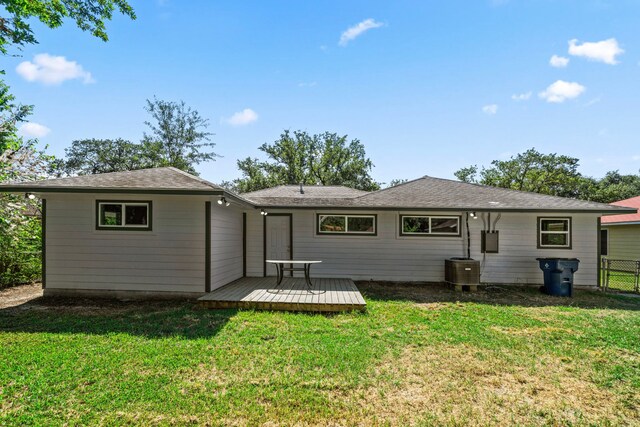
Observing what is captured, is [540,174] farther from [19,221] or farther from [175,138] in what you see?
[175,138]

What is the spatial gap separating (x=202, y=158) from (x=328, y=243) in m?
24.1

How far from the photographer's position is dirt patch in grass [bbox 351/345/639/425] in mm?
2723

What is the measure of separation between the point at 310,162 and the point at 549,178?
2123 centimetres

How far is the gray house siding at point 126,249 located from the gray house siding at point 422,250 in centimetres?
271

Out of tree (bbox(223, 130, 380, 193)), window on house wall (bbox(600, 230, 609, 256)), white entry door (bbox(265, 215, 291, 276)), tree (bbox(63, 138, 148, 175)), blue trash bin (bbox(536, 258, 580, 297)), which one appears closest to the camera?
blue trash bin (bbox(536, 258, 580, 297))

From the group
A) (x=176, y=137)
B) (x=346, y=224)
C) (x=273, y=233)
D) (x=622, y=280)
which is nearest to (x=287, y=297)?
(x=273, y=233)

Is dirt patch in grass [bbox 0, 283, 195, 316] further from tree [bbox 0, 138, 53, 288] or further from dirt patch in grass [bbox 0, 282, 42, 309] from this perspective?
tree [bbox 0, 138, 53, 288]

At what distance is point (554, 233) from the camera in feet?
28.9

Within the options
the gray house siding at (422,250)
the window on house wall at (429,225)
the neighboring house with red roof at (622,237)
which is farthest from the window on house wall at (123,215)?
the neighboring house with red roof at (622,237)

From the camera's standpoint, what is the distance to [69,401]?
113 inches

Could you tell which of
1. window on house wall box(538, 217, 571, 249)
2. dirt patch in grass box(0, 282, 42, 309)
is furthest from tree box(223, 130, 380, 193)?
dirt patch in grass box(0, 282, 42, 309)

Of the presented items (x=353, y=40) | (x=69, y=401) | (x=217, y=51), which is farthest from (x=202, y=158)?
(x=69, y=401)

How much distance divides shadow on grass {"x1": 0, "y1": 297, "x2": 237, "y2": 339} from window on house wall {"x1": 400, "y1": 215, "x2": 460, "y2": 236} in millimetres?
5586

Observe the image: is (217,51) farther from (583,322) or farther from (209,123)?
(209,123)
